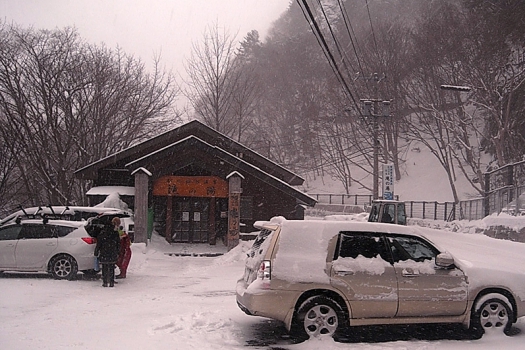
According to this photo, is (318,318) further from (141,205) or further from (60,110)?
(60,110)

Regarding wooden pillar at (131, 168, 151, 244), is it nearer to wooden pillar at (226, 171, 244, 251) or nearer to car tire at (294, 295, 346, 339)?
wooden pillar at (226, 171, 244, 251)

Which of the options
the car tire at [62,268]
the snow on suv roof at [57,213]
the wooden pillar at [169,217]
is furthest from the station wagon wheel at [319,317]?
the wooden pillar at [169,217]

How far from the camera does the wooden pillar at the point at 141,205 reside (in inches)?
816

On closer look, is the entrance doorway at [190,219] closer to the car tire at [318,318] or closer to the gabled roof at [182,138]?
the gabled roof at [182,138]

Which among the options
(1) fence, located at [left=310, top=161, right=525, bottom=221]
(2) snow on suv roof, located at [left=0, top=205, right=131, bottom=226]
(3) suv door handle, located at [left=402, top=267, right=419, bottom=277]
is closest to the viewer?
(3) suv door handle, located at [left=402, top=267, right=419, bottom=277]

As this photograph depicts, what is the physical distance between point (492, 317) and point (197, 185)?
1556 cm

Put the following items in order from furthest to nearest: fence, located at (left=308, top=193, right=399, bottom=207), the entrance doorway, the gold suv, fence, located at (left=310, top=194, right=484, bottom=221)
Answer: fence, located at (left=308, top=193, right=399, bottom=207), fence, located at (left=310, top=194, right=484, bottom=221), the entrance doorway, the gold suv

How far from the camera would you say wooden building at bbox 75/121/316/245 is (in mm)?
21766

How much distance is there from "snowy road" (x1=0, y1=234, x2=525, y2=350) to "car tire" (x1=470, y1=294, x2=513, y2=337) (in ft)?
0.59

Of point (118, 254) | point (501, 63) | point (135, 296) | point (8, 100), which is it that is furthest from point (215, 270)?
point (501, 63)

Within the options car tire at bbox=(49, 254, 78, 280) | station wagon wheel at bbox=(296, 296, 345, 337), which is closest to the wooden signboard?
car tire at bbox=(49, 254, 78, 280)

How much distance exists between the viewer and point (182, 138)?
24719 mm

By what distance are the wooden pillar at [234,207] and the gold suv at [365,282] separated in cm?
1336

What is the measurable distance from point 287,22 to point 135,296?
80724mm
